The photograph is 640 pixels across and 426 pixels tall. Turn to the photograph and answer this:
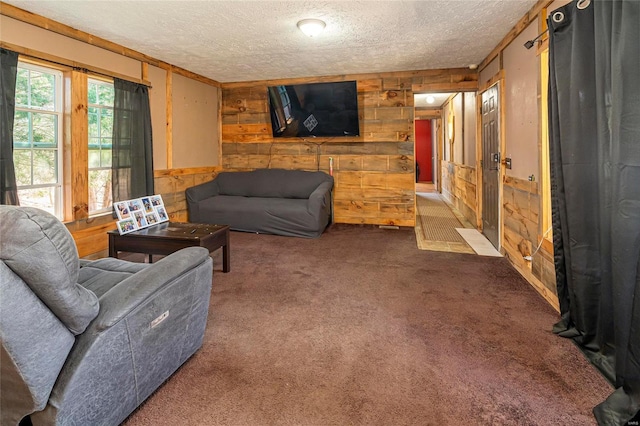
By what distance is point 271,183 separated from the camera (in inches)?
230

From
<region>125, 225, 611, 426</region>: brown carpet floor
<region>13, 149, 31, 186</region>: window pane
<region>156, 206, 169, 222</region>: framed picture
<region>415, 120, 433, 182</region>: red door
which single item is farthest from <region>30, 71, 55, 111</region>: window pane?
<region>415, 120, 433, 182</region>: red door

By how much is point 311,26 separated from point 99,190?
9.58ft

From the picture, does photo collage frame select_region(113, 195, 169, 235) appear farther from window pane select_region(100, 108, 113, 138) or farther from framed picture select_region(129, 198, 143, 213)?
window pane select_region(100, 108, 113, 138)

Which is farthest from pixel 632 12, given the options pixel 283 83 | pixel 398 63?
pixel 283 83

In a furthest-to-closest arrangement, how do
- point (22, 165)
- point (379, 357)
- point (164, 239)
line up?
point (22, 165) → point (164, 239) → point (379, 357)

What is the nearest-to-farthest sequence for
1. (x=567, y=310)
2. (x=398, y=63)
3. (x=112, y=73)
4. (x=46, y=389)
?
1. (x=46, y=389)
2. (x=567, y=310)
3. (x=112, y=73)
4. (x=398, y=63)

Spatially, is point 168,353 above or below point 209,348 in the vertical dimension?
above

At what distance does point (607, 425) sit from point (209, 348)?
192 cm

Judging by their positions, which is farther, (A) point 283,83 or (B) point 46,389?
(A) point 283,83

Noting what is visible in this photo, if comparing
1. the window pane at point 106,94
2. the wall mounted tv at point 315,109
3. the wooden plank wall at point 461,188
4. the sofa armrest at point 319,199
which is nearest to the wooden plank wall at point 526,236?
the wooden plank wall at point 461,188

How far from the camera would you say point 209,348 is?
82.4 inches

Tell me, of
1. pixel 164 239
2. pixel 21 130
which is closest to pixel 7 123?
pixel 21 130

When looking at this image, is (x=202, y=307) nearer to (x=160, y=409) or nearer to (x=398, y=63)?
(x=160, y=409)

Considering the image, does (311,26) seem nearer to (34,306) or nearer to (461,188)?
(34,306)
